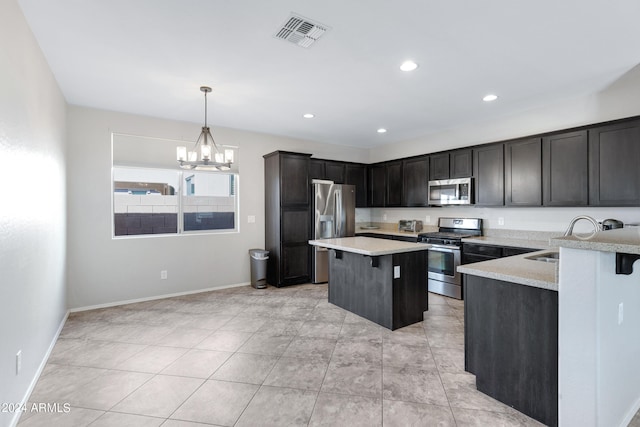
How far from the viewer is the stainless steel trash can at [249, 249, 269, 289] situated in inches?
194

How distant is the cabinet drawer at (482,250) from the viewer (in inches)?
156

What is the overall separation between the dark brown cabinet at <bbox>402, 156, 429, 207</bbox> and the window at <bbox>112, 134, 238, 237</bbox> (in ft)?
10.2

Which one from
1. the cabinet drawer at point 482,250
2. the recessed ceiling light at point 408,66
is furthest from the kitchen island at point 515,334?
the recessed ceiling light at point 408,66

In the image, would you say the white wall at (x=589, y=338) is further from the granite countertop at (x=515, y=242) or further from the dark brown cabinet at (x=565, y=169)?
the dark brown cabinet at (x=565, y=169)

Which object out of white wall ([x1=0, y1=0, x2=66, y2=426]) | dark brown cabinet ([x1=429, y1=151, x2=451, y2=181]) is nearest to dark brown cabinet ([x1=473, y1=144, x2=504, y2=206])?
dark brown cabinet ([x1=429, y1=151, x2=451, y2=181])

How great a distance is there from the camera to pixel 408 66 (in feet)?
9.32

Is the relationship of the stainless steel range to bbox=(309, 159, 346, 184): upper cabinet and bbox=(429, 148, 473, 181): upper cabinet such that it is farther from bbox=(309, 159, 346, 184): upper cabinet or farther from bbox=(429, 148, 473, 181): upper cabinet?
bbox=(309, 159, 346, 184): upper cabinet

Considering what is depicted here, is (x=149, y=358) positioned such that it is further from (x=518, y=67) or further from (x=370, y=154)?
(x=370, y=154)

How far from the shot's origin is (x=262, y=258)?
194 inches

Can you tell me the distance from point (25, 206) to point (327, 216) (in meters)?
4.02

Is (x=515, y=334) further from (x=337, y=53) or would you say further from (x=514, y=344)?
(x=337, y=53)

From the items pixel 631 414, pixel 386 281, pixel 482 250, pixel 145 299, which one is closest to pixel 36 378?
pixel 145 299

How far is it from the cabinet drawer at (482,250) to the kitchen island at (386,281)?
3.64 ft

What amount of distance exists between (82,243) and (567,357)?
16.4 feet
